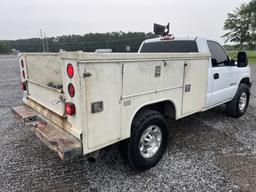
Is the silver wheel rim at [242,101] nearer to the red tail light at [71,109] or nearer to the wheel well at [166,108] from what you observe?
the wheel well at [166,108]

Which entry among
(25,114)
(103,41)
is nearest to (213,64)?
(25,114)

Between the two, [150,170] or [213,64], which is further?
[213,64]

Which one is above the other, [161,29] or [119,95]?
[161,29]

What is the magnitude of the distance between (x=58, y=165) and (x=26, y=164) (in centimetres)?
49

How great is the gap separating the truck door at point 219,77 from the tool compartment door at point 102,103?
2.20 metres

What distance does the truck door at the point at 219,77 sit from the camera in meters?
3.91

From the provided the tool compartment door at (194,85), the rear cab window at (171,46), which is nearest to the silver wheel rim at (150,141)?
the tool compartment door at (194,85)

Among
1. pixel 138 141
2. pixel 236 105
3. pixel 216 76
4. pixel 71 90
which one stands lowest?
pixel 236 105

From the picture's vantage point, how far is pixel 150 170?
3.01m

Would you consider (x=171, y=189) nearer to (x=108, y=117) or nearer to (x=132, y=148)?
(x=132, y=148)

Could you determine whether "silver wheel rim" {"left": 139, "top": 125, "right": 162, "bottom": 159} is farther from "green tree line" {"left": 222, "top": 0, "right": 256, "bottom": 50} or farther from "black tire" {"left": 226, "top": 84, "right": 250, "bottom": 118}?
"green tree line" {"left": 222, "top": 0, "right": 256, "bottom": 50}

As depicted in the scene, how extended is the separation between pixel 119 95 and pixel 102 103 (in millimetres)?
239

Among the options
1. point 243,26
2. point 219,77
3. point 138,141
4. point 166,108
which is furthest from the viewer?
point 243,26

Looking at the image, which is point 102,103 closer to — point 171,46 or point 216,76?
point 171,46
